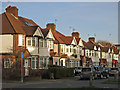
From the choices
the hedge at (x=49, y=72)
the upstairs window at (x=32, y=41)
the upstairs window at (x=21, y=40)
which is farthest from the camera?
the upstairs window at (x=32, y=41)

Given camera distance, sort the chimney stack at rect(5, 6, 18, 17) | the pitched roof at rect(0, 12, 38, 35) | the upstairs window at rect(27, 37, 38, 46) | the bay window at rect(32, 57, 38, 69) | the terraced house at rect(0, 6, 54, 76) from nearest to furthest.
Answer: the terraced house at rect(0, 6, 54, 76), the pitched roof at rect(0, 12, 38, 35), the upstairs window at rect(27, 37, 38, 46), the bay window at rect(32, 57, 38, 69), the chimney stack at rect(5, 6, 18, 17)

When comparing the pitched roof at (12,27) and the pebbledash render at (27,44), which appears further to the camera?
the pitched roof at (12,27)

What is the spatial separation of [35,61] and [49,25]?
791 inches

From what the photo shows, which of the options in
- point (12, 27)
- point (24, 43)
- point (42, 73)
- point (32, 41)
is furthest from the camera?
point (32, 41)

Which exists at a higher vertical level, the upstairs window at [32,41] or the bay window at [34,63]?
the upstairs window at [32,41]

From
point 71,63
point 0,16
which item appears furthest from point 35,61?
point 71,63

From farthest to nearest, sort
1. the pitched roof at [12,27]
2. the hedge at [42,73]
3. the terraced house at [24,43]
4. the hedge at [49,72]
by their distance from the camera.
→ 1. the pitched roof at [12,27]
2. the terraced house at [24,43]
3. the hedge at [49,72]
4. the hedge at [42,73]

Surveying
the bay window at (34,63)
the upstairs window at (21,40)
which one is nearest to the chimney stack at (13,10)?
the upstairs window at (21,40)

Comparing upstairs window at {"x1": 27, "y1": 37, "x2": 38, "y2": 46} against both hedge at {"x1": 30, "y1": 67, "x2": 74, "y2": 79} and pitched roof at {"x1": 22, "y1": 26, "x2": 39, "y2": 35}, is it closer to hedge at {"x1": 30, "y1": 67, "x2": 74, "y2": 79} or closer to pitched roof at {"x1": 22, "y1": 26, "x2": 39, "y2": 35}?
pitched roof at {"x1": 22, "y1": 26, "x2": 39, "y2": 35}

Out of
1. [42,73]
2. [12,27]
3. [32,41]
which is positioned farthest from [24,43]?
[42,73]

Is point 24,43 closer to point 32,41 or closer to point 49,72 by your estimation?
point 32,41

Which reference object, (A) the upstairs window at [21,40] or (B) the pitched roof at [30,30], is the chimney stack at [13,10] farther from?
(A) the upstairs window at [21,40]

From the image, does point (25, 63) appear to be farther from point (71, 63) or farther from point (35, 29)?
point (71, 63)

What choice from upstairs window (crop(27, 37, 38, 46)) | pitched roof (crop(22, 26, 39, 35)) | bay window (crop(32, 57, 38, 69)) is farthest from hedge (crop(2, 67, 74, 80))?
pitched roof (crop(22, 26, 39, 35))
